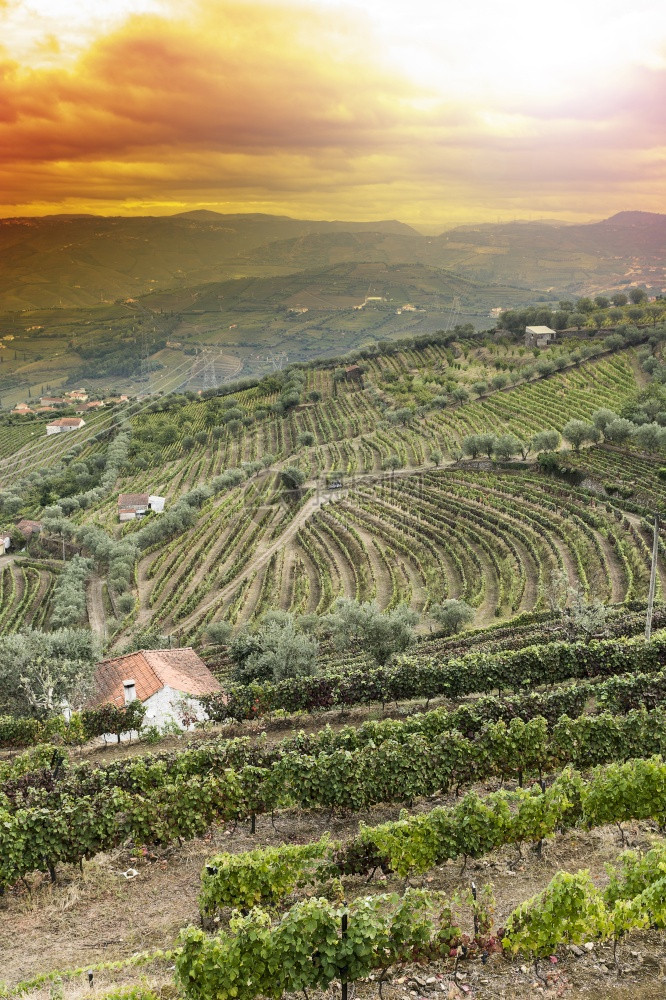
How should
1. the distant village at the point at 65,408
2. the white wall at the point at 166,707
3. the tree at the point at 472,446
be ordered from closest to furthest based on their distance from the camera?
the white wall at the point at 166,707 → the tree at the point at 472,446 → the distant village at the point at 65,408

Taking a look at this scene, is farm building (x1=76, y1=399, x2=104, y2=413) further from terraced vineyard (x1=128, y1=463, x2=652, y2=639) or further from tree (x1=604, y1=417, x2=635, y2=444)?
tree (x1=604, y1=417, x2=635, y2=444)

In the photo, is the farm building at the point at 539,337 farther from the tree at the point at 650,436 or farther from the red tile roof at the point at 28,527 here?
the red tile roof at the point at 28,527

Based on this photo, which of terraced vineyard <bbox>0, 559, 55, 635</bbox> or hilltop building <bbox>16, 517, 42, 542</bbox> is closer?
terraced vineyard <bbox>0, 559, 55, 635</bbox>

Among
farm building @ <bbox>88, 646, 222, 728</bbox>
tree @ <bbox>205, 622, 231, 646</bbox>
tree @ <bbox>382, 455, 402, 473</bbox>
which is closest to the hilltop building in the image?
tree @ <bbox>382, 455, 402, 473</bbox>

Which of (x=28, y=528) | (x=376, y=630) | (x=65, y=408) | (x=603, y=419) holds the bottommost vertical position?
(x=28, y=528)

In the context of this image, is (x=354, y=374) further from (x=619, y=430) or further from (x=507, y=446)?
(x=619, y=430)

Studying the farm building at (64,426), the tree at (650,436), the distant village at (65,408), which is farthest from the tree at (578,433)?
the distant village at (65,408)

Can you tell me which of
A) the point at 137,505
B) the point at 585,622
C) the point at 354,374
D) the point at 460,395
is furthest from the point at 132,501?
the point at 585,622
